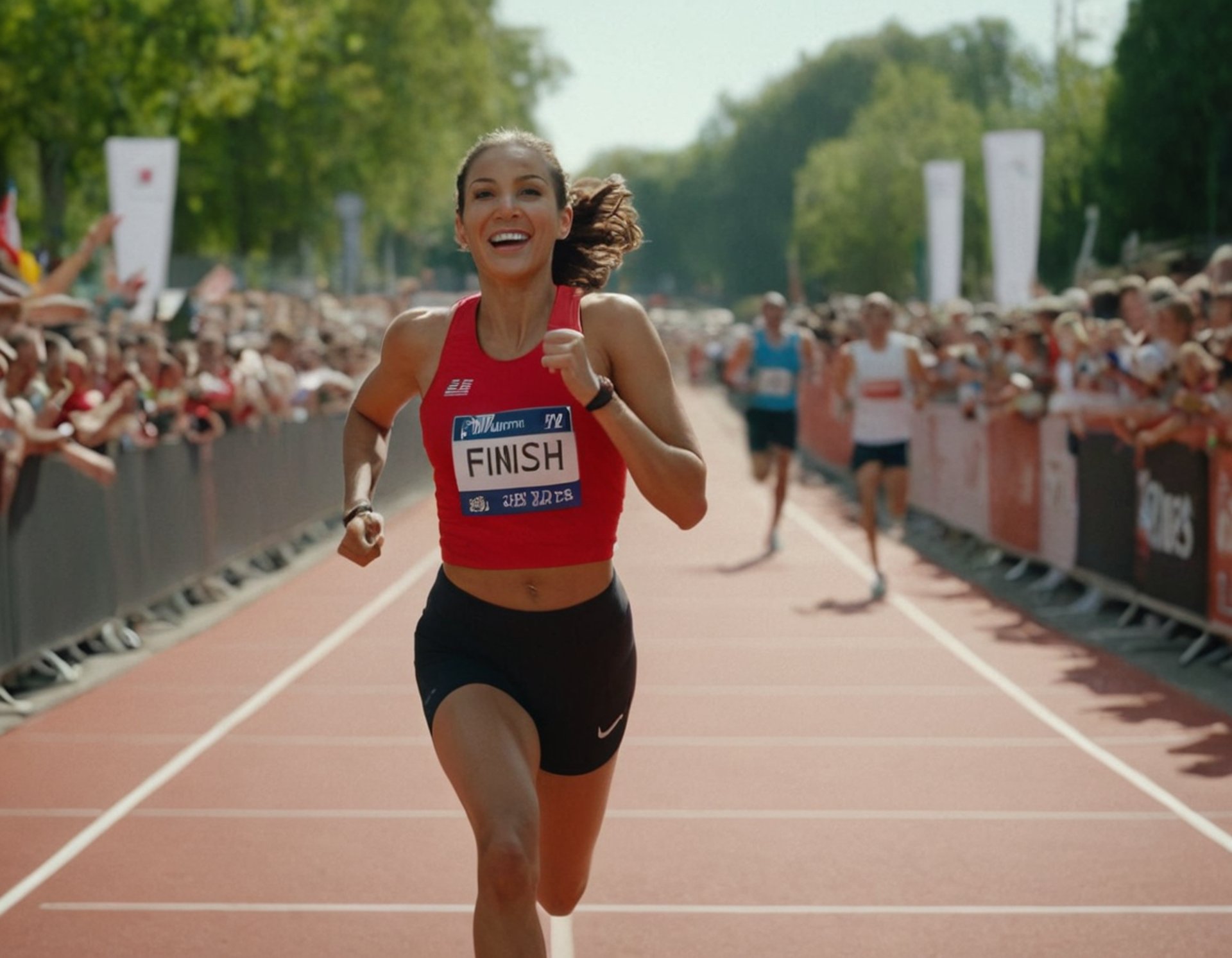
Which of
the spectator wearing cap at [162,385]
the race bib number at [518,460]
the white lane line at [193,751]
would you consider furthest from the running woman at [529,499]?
the spectator wearing cap at [162,385]

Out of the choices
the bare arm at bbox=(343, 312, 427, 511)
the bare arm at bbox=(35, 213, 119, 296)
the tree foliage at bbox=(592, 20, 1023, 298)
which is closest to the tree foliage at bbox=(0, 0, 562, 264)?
the bare arm at bbox=(35, 213, 119, 296)

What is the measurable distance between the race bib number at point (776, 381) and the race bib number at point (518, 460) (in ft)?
44.8

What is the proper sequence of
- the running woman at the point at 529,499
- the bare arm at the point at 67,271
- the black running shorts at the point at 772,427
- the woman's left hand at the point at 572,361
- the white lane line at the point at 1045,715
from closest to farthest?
the woman's left hand at the point at 572,361 → the running woman at the point at 529,499 → the white lane line at the point at 1045,715 → the bare arm at the point at 67,271 → the black running shorts at the point at 772,427

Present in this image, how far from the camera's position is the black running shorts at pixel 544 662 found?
4.91 metres

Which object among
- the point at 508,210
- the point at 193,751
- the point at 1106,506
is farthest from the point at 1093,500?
the point at 508,210

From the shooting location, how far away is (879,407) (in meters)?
15.5

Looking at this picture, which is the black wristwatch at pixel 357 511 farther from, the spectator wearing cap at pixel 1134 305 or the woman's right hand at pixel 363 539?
the spectator wearing cap at pixel 1134 305

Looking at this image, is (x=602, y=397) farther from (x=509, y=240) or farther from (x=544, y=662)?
(x=544, y=662)

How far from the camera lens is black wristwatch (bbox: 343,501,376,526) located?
15.9 feet

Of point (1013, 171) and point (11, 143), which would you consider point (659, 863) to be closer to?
point (1013, 171)

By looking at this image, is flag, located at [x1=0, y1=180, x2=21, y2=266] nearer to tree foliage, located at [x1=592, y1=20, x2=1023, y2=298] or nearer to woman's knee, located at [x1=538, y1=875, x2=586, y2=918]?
woman's knee, located at [x1=538, y1=875, x2=586, y2=918]

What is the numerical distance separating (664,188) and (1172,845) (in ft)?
521

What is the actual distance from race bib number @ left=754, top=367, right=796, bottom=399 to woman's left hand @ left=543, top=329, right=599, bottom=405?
1404 centimetres

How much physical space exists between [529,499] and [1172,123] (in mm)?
39850
